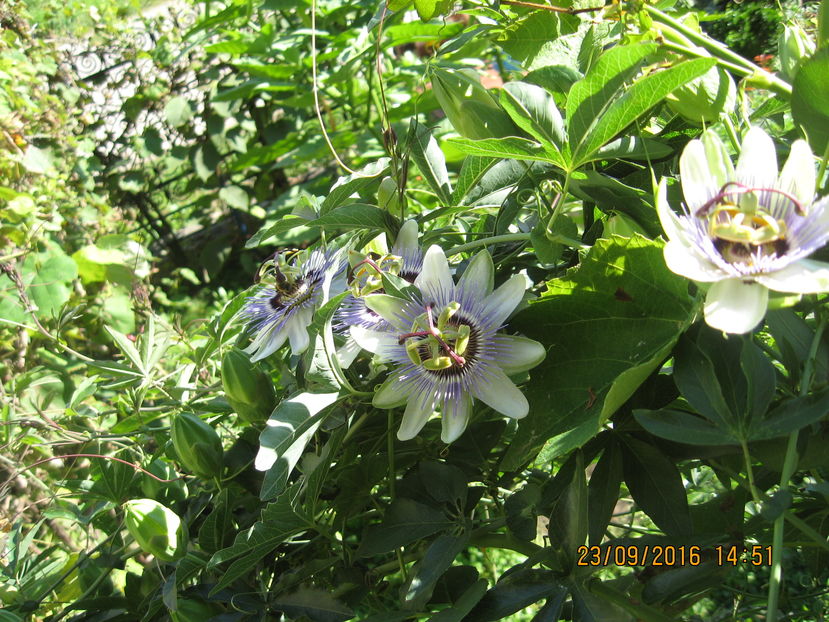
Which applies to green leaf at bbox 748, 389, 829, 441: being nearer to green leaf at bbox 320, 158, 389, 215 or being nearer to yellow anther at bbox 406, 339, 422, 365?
yellow anther at bbox 406, 339, 422, 365

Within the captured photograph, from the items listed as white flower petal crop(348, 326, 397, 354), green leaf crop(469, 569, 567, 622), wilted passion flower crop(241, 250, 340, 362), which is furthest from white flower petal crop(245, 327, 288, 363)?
green leaf crop(469, 569, 567, 622)

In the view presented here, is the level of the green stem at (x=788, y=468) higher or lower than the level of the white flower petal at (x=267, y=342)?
lower

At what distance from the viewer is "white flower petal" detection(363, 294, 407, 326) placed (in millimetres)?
418

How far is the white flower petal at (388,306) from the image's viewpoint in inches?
16.4

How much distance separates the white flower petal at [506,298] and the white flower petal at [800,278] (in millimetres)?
126

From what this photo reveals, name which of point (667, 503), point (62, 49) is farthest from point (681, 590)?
point (62, 49)

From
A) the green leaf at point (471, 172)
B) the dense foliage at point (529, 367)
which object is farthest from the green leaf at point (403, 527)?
the green leaf at point (471, 172)

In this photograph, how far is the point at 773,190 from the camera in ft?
1.10

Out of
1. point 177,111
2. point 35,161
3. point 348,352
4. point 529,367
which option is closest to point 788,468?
point 529,367

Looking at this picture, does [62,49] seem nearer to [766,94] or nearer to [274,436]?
[766,94]

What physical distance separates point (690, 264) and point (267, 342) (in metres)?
0.30

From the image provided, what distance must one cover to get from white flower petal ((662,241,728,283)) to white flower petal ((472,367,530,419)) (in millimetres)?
117

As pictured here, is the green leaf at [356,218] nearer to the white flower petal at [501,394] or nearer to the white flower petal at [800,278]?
the white flower petal at [501,394]

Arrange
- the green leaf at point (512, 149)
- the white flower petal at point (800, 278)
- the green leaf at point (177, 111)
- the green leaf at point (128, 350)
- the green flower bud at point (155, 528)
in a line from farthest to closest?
1. the green leaf at point (177, 111)
2. the green leaf at point (128, 350)
3. the green flower bud at point (155, 528)
4. the green leaf at point (512, 149)
5. the white flower petal at point (800, 278)
